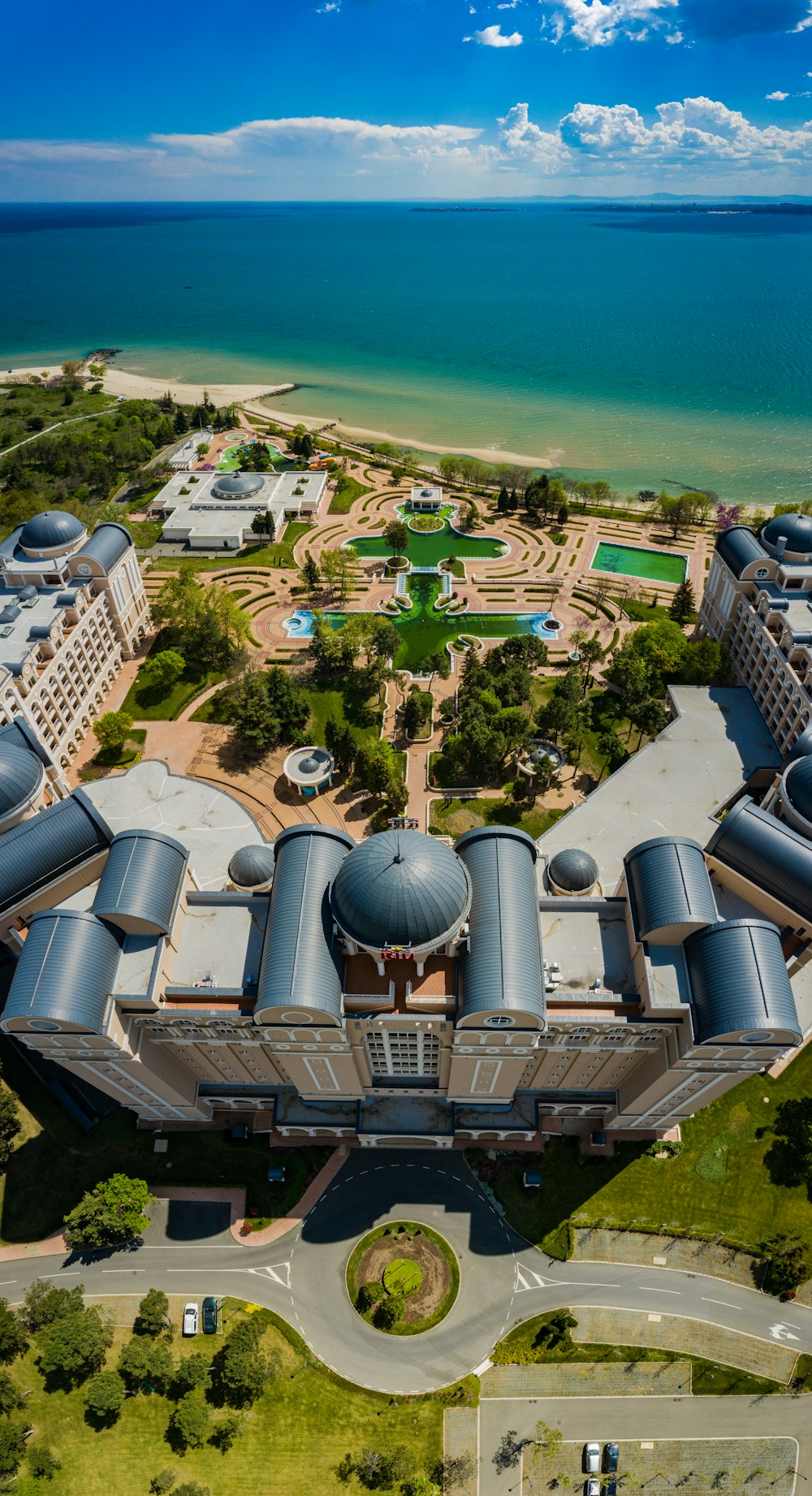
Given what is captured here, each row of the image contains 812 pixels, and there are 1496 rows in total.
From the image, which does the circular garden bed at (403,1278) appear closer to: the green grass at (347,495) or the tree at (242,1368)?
the tree at (242,1368)

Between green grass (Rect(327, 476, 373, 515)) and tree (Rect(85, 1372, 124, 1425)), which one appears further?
green grass (Rect(327, 476, 373, 515))

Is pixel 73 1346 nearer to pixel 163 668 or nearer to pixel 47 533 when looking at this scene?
pixel 163 668

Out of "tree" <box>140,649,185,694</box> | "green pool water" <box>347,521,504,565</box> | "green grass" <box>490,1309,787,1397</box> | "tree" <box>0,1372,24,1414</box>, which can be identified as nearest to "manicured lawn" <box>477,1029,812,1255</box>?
"green grass" <box>490,1309,787,1397</box>

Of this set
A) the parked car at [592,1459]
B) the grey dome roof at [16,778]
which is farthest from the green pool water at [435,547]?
the parked car at [592,1459]

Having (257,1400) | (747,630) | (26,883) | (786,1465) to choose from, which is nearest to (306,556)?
(747,630)

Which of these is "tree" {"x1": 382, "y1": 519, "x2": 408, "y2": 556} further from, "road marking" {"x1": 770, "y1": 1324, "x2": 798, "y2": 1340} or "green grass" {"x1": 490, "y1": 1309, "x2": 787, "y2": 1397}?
"road marking" {"x1": 770, "y1": 1324, "x2": 798, "y2": 1340}

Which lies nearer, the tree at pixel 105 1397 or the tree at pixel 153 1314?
the tree at pixel 105 1397

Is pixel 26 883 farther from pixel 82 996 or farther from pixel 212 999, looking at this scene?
pixel 212 999
